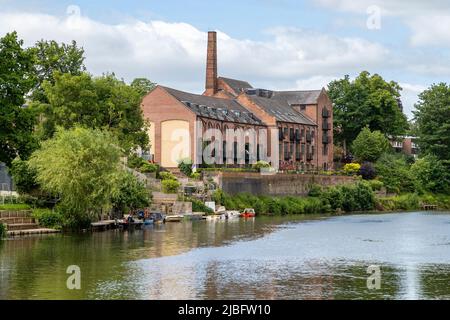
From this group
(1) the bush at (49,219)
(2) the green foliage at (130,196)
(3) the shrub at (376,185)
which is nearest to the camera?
(1) the bush at (49,219)

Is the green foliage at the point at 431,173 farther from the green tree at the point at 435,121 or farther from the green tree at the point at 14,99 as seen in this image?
the green tree at the point at 14,99

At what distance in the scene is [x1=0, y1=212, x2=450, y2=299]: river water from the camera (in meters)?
37.9

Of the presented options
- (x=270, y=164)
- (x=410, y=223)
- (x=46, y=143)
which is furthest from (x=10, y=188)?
(x=270, y=164)

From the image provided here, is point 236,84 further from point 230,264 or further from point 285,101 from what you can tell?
point 230,264

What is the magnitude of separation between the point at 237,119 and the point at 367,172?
82.7ft

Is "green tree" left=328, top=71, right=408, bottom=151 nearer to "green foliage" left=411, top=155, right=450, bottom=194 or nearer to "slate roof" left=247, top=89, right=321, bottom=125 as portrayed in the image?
"slate roof" left=247, top=89, right=321, bottom=125

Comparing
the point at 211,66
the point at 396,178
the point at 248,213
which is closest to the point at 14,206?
the point at 248,213

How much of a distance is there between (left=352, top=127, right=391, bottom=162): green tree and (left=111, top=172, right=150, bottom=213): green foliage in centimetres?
6256

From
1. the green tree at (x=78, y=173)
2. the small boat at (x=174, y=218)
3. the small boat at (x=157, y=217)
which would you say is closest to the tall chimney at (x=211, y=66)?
the small boat at (x=174, y=218)

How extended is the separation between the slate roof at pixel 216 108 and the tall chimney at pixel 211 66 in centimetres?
625

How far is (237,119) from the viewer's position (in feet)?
393

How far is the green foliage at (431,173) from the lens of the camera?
134750mm

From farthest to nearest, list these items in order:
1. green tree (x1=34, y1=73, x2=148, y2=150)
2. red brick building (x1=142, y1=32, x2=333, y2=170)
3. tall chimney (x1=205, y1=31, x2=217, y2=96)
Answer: tall chimney (x1=205, y1=31, x2=217, y2=96) → red brick building (x1=142, y1=32, x2=333, y2=170) → green tree (x1=34, y1=73, x2=148, y2=150)

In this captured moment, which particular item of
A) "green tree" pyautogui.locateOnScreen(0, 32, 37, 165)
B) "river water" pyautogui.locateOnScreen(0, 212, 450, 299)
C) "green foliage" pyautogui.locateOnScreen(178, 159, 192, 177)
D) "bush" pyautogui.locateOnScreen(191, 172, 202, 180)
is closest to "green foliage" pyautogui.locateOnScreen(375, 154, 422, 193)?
"green foliage" pyautogui.locateOnScreen(178, 159, 192, 177)
